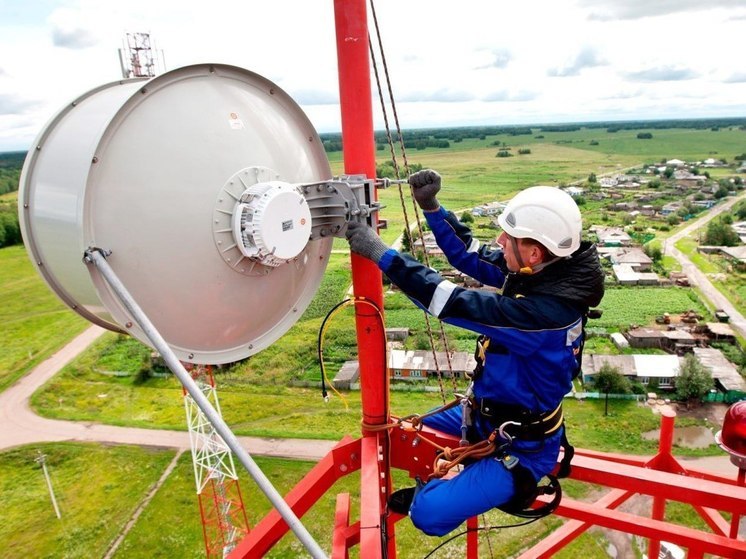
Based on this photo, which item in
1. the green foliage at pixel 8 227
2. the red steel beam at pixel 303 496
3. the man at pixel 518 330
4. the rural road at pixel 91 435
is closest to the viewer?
the man at pixel 518 330

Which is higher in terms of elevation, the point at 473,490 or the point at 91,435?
the point at 473,490

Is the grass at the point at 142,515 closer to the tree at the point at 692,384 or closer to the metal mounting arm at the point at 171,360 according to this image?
the tree at the point at 692,384

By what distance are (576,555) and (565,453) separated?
12.6 meters

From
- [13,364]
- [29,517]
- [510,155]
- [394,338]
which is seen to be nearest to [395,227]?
[394,338]

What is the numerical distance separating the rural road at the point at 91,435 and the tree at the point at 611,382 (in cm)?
1147

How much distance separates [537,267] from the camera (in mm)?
3502

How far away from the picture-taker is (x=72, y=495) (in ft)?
60.3

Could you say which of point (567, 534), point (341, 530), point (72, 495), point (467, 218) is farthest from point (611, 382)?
point (467, 218)

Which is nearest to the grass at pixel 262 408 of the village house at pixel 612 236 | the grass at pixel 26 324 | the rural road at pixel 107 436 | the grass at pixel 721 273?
the rural road at pixel 107 436

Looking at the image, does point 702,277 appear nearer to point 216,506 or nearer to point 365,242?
point 216,506

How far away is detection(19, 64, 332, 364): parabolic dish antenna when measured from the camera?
9.27ft

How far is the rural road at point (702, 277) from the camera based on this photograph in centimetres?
3126

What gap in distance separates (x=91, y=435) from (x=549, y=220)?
2385cm

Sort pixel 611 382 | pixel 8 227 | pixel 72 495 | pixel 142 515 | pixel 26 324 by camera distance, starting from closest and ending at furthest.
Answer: pixel 142 515 → pixel 72 495 → pixel 611 382 → pixel 26 324 → pixel 8 227
